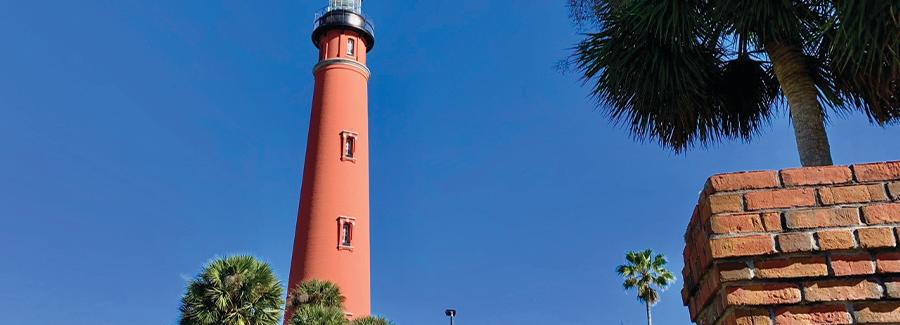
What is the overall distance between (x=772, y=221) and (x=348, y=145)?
81.6ft

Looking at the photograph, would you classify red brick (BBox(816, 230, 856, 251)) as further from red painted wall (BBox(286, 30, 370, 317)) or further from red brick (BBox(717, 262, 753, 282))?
red painted wall (BBox(286, 30, 370, 317))

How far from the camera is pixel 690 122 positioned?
6.58m

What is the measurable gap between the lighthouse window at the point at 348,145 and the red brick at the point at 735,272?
79.9 feet

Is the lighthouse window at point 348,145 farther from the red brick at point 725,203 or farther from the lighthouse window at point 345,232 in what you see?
the red brick at point 725,203

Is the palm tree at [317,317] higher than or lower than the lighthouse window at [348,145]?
lower

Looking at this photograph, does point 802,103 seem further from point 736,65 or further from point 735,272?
point 735,272

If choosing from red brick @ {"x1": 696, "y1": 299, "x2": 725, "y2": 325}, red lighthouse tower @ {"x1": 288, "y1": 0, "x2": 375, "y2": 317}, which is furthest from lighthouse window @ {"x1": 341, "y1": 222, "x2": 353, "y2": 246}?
red brick @ {"x1": 696, "y1": 299, "x2": 725, "y2": 325}

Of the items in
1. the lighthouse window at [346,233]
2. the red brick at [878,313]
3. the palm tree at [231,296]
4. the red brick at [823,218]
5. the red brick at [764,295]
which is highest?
the lighthouse window at [346,233]

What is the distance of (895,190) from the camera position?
7.96 ft

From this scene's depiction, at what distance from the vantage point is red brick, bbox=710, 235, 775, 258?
2.42 m

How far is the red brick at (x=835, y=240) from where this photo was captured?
2.38 meters

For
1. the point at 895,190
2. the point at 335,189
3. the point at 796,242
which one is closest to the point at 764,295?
the point at 796,242

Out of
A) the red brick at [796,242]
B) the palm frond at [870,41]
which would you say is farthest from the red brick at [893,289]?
the palm frond at [870,41]

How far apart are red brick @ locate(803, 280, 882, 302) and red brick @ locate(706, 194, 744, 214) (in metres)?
0.34
